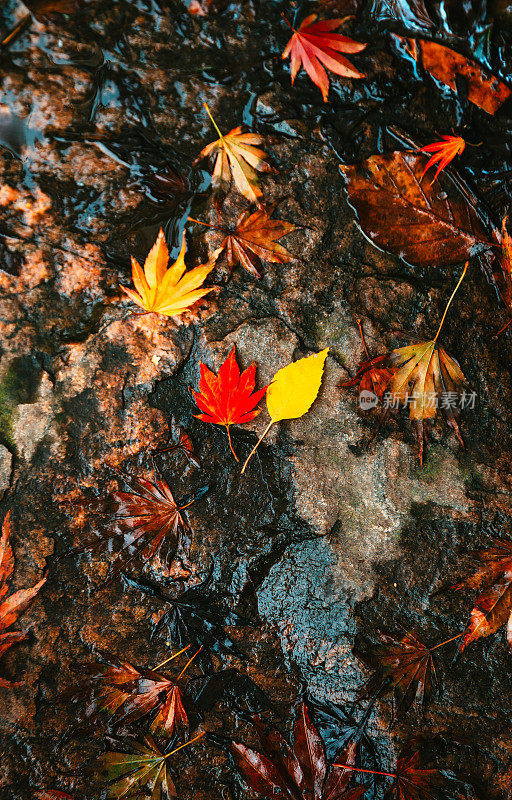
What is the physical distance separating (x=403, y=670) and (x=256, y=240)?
156 cm

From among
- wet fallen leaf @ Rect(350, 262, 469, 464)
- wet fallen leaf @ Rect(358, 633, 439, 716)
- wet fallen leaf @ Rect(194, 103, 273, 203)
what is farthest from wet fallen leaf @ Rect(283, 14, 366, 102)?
wet fallen leaf @ Rect(358, 633, 439, 716)

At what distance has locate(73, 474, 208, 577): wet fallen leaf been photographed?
166 cm

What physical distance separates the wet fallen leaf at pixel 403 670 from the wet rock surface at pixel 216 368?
0.04 meters

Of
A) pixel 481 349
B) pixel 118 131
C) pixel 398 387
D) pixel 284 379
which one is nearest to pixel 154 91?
pixel 118 131

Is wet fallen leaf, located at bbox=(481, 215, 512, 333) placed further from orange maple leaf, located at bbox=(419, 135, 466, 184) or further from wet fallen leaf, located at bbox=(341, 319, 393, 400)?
wet fallen leaf, located at bbox=(341, 319, 393, 400)

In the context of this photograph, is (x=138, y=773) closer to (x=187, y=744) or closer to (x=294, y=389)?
(x=187, y=744)

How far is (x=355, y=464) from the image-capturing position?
1710mm

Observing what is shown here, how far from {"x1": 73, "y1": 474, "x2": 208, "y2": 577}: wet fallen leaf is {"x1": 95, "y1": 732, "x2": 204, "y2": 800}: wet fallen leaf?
0.55 m

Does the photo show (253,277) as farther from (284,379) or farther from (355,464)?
(355,464)

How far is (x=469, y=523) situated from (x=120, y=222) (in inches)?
65.1

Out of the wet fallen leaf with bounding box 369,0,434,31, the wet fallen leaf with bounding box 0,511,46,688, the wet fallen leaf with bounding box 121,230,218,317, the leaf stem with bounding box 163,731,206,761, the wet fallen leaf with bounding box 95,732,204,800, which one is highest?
the wet fallen leaf with bounding box 369,0,434,31

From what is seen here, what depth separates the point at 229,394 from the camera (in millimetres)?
1674

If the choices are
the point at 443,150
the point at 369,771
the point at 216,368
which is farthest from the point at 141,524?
the point at 443,150

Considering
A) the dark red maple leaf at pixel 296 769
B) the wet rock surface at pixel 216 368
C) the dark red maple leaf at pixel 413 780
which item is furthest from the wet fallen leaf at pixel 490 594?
the dark red maple leaf at pixel 296 769
